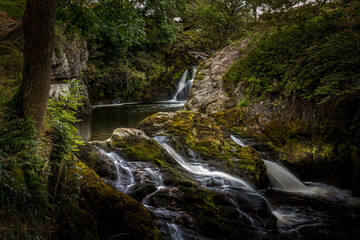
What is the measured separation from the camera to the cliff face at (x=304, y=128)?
20.2 ft

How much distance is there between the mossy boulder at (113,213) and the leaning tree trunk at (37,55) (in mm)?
1020

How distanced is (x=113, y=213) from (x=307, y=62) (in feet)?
26.7

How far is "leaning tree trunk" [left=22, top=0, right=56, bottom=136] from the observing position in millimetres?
2582

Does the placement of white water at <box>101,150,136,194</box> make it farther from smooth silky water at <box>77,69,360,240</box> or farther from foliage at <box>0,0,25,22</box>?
foliage at <box>0,0,25,22</box>

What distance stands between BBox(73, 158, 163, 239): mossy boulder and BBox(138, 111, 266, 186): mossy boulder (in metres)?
3.74

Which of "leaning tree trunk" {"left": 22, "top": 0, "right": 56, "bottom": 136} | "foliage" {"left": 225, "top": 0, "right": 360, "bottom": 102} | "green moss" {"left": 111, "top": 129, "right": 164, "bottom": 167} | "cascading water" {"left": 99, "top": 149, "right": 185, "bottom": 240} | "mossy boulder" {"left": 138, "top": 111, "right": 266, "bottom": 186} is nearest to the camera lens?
"leaning tree trunk" {"left": 22, "top": 0, "right": 56, "bottom": 136}

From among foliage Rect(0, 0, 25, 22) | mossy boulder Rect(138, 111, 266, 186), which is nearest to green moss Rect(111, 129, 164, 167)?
mossy boulder Rect(138, 111, 266, 186)

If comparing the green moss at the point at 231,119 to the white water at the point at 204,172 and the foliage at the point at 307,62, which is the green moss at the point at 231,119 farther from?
the white water at the point at 204,172

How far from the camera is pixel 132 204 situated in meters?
3.41

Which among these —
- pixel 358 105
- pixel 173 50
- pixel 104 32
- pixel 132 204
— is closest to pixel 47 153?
pixel 132 204

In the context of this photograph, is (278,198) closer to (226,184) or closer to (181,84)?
(226,184)

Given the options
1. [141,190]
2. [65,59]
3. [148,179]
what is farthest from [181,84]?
[141,190]

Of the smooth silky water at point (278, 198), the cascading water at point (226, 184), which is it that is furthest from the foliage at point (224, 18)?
the cascading water at point (226, 184)

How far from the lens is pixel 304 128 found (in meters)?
7.34
